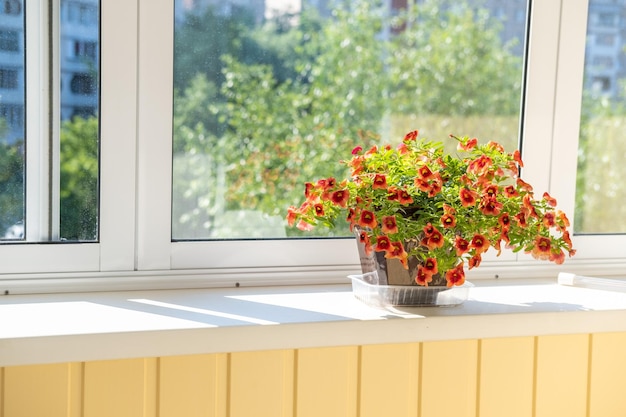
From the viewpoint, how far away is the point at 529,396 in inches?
66.3

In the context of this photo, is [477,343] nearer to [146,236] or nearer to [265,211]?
[265,211]

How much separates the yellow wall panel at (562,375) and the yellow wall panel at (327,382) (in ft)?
1.32

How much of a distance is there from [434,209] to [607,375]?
1.82 feet

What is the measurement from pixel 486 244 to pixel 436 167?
182 mm

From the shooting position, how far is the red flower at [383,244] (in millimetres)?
1506

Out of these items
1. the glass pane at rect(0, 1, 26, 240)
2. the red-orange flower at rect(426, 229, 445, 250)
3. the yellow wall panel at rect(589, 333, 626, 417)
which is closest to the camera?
the red-orange flower at rect(426, 229, 445, 250)

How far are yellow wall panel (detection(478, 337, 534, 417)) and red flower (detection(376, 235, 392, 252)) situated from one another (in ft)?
1.04

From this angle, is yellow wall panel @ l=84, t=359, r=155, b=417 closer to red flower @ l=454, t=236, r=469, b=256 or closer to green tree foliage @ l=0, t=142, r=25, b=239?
green tree foliage @ l=0, t=142, r=25, b=239

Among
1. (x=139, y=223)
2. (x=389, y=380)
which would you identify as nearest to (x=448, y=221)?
(x=389, y=380)

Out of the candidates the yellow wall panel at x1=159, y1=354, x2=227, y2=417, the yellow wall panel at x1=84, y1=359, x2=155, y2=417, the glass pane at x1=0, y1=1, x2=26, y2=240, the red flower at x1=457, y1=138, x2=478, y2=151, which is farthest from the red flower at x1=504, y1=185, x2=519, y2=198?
the glass pane at x1=0, y1=1, x2=26, y2=240

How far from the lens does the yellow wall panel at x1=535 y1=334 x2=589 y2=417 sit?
1684mm

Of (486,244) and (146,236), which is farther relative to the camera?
(146,236)

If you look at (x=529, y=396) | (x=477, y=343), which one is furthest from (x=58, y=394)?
(x=529, y=396)

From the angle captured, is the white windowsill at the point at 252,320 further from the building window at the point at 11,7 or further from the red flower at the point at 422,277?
the building window at the point at 11,7
